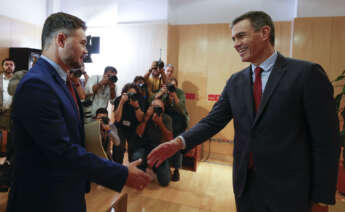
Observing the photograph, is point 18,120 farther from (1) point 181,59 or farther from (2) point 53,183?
(1) point 181,59

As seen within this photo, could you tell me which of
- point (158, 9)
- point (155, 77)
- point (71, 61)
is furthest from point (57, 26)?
point (158, 9)

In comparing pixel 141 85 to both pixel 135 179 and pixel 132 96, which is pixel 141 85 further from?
pixel 135 179

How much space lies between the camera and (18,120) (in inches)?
37.4

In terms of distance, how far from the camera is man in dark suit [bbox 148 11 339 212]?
1.06 meters

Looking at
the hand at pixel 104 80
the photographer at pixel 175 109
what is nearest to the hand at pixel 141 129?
the photographer at pixel 175 109

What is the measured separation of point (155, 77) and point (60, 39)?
2816 mm

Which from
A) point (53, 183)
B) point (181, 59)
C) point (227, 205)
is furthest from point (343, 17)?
point (53, 183)

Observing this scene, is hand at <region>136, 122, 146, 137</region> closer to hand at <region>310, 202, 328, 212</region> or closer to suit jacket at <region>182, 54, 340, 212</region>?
suit jacket at <region>182, 54, 340, 212</region>

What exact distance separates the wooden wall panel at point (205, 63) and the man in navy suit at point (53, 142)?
3580 mm

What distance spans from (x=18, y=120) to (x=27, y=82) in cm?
16

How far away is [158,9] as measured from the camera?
456cm

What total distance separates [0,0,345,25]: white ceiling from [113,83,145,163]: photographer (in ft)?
6.74

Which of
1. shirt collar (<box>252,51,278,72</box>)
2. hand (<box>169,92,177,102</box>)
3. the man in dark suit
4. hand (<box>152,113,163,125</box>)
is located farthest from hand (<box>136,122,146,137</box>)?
shirt collar (<box>252,51,278,72</box>)

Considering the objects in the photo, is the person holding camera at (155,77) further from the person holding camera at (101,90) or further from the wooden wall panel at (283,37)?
the wooden wall panel at (283,37)
